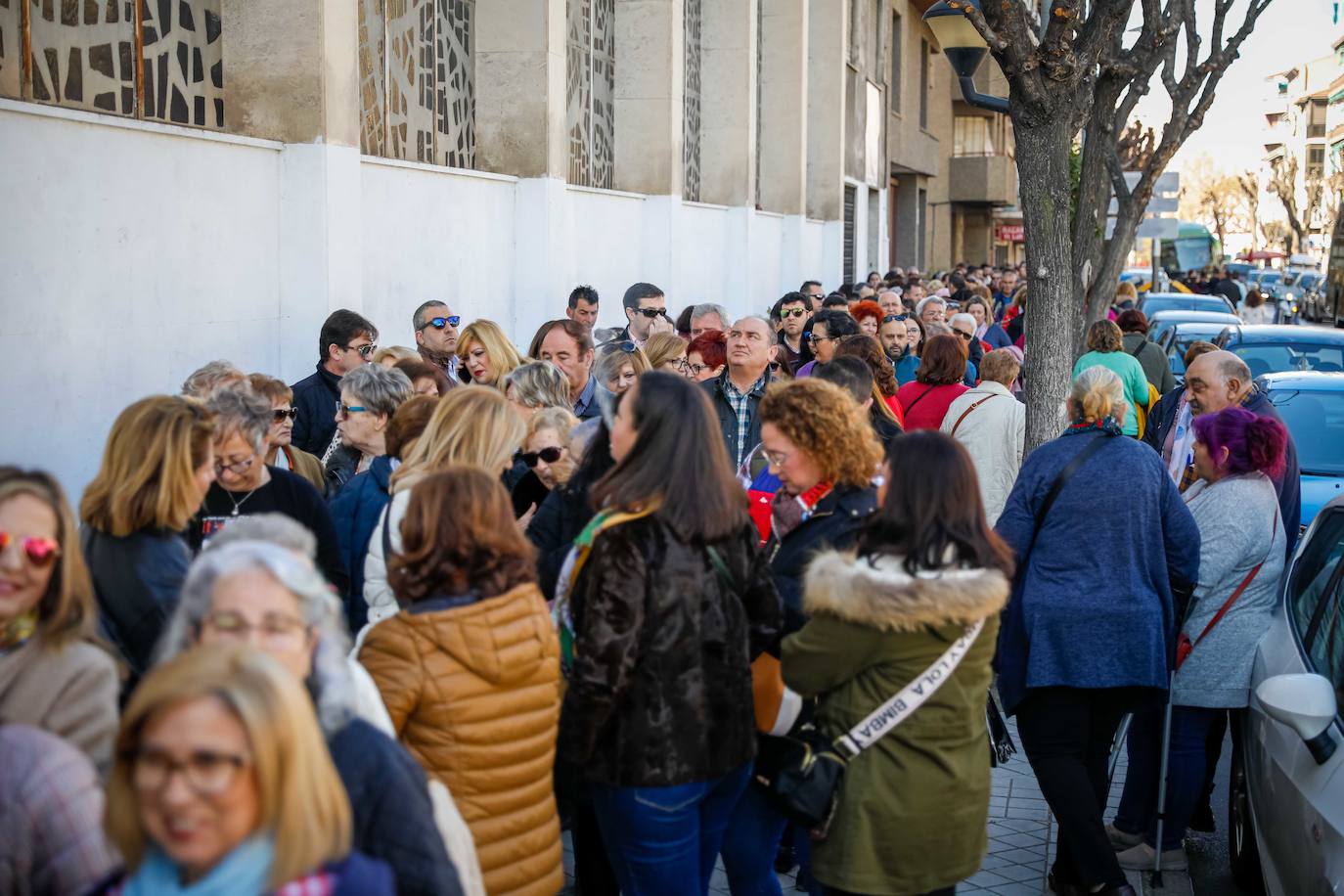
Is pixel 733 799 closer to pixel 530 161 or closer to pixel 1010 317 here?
pixel 530 161

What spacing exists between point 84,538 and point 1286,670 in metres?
3.84

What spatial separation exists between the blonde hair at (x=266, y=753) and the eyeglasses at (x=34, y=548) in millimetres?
969

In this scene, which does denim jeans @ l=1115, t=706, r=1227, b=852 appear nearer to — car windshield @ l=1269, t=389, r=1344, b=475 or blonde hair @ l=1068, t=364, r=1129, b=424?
blonde hair @ l=1068, t=364, r=1129, b=424

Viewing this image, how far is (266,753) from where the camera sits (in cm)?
224

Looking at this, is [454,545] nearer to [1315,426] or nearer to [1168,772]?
[1168,772]

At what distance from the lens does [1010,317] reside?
64.8 ft

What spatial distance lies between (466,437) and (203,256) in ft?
15.6

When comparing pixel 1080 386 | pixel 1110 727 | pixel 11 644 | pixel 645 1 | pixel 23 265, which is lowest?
pixel 1110 727

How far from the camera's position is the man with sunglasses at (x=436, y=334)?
8.98 m

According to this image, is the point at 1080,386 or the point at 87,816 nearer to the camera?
the point at 87,816

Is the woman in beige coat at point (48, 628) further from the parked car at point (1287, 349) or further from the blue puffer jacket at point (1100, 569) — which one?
the parked car at point (1287, 349)

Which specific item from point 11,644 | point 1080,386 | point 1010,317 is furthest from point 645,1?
point 11,644

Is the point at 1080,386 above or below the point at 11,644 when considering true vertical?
above

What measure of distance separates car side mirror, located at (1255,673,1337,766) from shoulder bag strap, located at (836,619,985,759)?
1.11m
